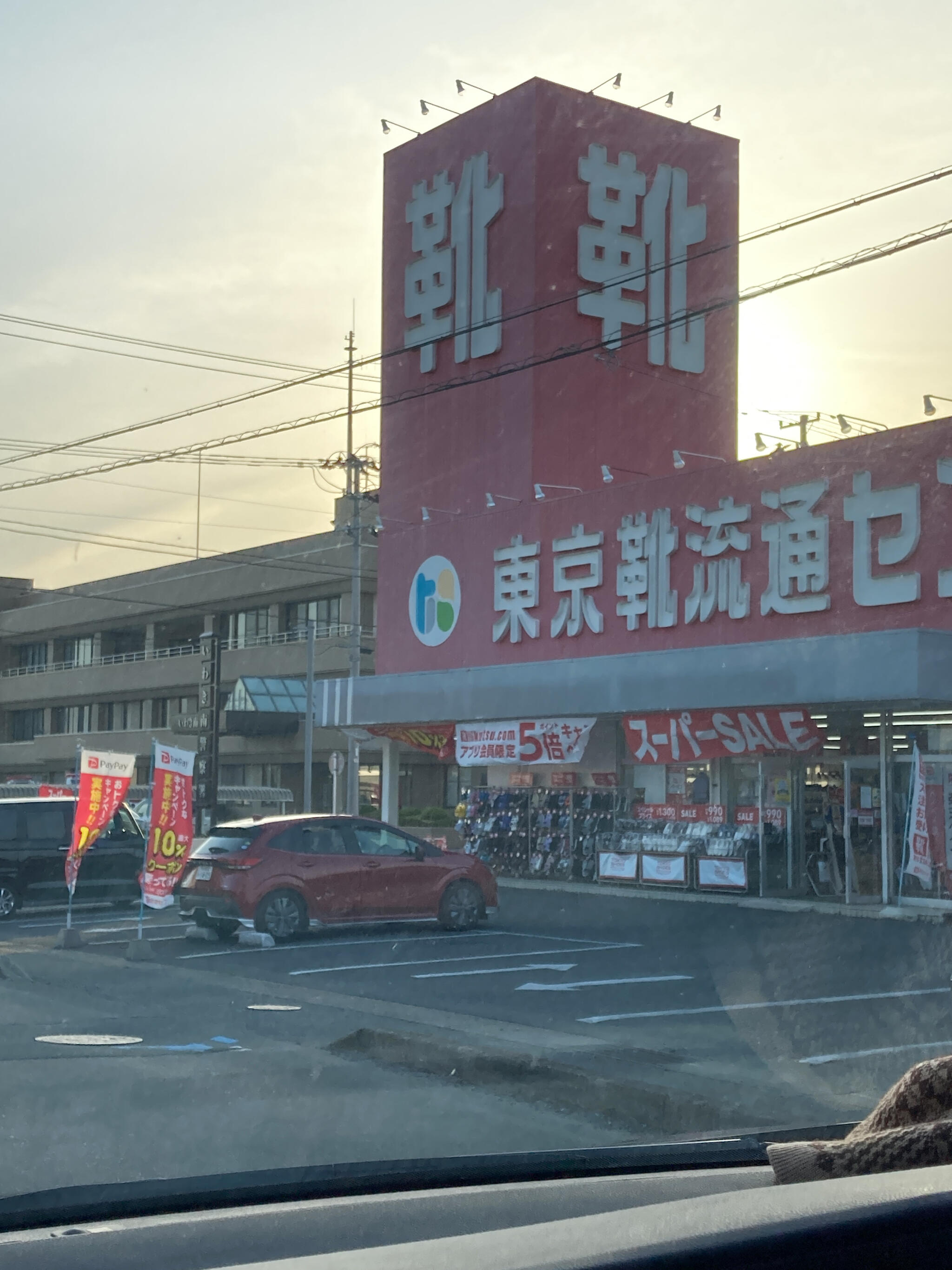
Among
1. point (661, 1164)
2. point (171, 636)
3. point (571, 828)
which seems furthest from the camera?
point (171, 636)

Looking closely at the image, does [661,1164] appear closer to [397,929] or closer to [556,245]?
[397,929]

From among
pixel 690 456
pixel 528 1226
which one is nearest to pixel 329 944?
pixel 528 1226

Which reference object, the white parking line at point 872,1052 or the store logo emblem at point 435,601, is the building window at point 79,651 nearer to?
the store logo emblem at point 435,601

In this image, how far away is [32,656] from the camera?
69438 millimetres

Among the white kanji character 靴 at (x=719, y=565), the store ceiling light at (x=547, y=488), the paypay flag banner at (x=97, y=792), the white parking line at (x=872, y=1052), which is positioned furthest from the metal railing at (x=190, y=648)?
the white parking line at (x=872, y=1052)

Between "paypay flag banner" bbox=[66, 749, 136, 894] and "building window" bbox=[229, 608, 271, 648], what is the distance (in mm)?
38775

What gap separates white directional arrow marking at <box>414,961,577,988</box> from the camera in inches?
541

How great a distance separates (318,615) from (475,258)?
83.6ft

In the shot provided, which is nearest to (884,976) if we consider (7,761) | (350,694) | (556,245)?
(350,694)

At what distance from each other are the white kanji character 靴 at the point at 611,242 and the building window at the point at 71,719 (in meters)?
41.4

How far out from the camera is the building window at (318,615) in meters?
51.7

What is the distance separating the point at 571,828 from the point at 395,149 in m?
16.9

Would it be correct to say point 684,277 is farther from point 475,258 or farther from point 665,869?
point 665,869

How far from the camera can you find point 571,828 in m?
25.6
